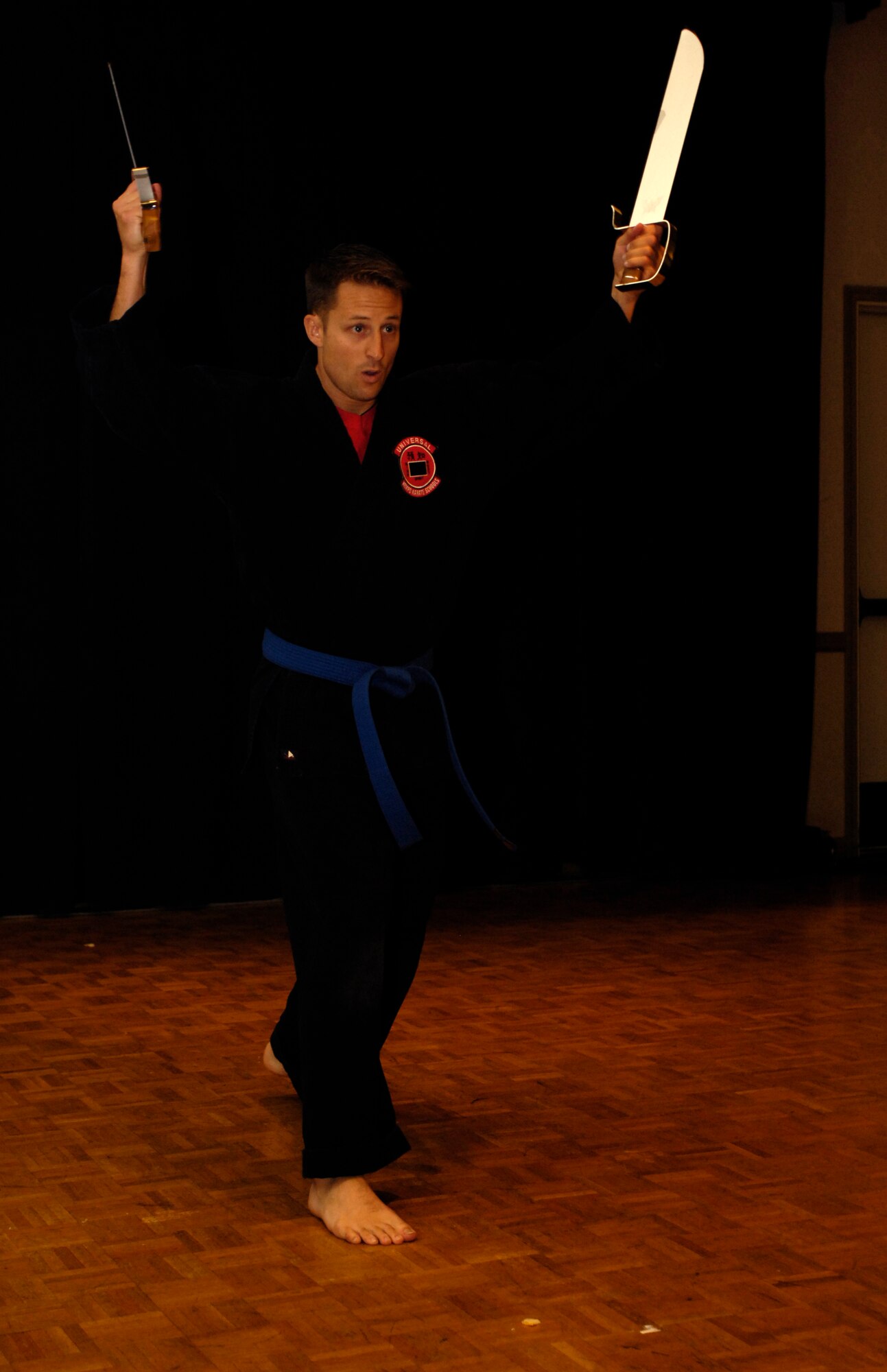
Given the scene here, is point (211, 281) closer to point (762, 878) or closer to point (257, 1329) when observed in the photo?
point (762, 878)

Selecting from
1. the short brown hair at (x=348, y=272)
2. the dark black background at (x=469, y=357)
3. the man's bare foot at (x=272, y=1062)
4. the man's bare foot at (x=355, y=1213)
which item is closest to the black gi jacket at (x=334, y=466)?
the short brown hair at (x=348, y=272)

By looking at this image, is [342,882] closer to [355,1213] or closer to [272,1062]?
[355,1213]

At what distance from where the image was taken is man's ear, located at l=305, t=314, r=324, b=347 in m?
2.39

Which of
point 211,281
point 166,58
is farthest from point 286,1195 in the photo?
point 166,58

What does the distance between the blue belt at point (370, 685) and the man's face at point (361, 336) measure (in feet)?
1.21

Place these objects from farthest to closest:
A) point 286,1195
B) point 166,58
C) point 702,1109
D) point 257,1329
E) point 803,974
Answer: point 166,58
point 803,974
point 702,1109
point 286,1195
point 257,1329

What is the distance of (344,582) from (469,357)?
9.48 ft

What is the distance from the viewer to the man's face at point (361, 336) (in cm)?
232

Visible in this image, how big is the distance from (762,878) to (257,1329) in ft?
12.2

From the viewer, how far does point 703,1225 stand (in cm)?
228

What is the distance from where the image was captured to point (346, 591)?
2346 millimetres

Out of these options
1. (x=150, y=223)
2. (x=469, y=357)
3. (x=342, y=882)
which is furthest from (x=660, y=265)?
(x=469, y=357)

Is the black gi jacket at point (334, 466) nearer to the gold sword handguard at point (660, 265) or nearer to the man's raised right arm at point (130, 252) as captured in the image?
the man's raised right arm at point (130, 252)

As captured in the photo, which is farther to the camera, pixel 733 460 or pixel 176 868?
pixel 733 460
